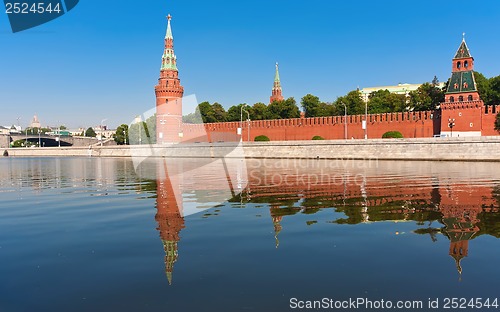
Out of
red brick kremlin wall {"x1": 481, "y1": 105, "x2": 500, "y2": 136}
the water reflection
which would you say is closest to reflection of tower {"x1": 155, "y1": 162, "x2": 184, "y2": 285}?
the water reflection

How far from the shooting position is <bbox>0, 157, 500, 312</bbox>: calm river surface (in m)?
4.98

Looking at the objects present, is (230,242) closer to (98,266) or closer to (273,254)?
(273,254)

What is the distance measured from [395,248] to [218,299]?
3.51 meters

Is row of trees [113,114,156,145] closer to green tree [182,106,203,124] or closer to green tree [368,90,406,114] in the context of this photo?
green tree [182,106,203,124]

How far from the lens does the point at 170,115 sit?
78.6m

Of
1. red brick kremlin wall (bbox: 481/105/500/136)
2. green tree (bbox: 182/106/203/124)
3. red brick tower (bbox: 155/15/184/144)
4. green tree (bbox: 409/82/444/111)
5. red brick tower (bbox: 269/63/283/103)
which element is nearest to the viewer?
red brick kremlin wall (bbox: 481/105/500/136)

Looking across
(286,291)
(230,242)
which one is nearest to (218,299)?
(286,291)

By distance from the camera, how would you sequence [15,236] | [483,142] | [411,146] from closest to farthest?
[15,236], [483,142], [411,146]

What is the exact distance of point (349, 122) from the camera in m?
57.2

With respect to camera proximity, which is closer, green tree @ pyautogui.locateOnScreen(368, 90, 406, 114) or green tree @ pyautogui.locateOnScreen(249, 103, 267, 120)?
green tree @ pyautogui.locateOnScreen(368, 90, 406, 114)

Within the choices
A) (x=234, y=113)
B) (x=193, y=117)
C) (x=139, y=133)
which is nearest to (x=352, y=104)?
(x=234, y=113)

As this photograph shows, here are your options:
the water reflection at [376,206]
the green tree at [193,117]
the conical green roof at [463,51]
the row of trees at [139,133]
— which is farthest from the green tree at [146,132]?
the water reflection at [376,206]

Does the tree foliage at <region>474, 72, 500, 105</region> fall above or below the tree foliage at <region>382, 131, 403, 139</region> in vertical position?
above

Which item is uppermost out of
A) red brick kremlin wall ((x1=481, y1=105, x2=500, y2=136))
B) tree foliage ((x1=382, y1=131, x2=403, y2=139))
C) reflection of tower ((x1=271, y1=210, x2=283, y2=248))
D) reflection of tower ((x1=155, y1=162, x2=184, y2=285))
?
red brick kremlin wall ((x1=481, y1=105, x2=500, y2=136))
